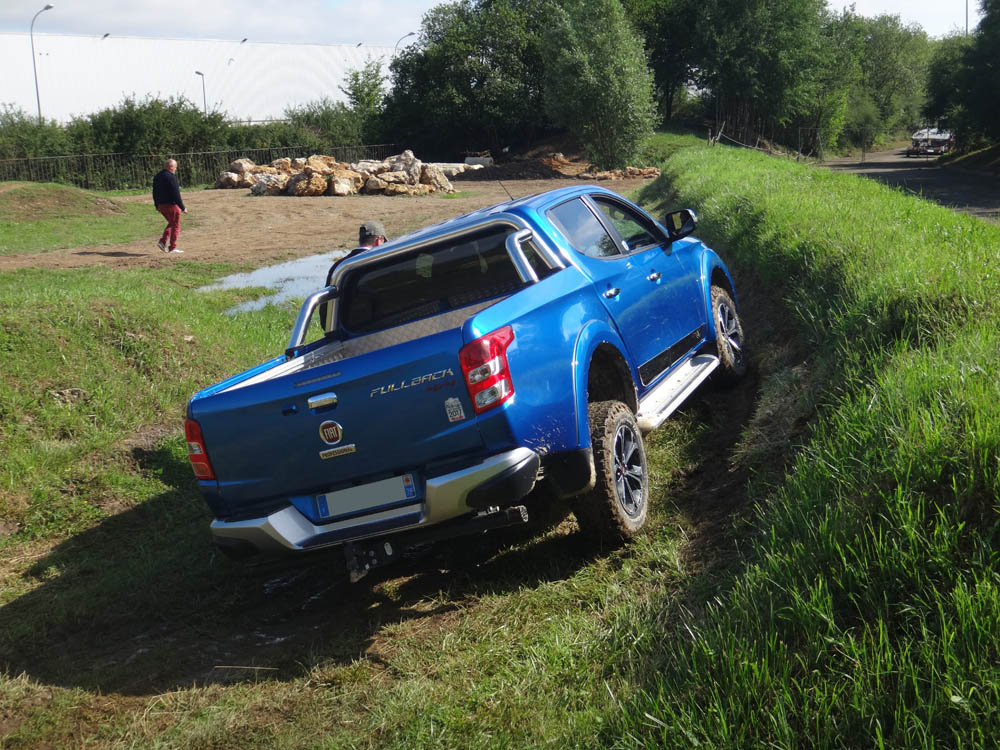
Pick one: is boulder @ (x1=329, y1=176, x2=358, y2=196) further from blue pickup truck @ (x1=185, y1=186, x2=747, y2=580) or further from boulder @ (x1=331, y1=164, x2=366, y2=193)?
blue pickup truck @ (x1=185, y1=186, x2=747, y2=580)

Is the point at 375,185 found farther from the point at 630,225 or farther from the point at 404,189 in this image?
the point at 630,225

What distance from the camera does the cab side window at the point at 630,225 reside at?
6293mm

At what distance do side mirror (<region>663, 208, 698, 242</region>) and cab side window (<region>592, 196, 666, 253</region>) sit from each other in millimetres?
93

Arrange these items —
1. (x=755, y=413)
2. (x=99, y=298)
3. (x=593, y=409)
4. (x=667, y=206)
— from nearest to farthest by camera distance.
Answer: (x=593, y=409) → (x=755, y=413) → (x=99, y=298) → (x=667, y=206)

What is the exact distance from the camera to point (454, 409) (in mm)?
4113

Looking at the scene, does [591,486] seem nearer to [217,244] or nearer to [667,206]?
[667,206]

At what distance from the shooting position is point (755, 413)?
612 centimetres

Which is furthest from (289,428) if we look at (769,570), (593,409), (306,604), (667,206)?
(667,206)

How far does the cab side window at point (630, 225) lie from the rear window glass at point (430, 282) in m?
1.16

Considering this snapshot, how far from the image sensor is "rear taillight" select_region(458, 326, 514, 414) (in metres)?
4.06

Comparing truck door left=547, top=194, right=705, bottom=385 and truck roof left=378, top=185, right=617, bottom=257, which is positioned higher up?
truck roof left=378, top=185, right=617, bottom=257

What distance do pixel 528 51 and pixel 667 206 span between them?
44.1 metres

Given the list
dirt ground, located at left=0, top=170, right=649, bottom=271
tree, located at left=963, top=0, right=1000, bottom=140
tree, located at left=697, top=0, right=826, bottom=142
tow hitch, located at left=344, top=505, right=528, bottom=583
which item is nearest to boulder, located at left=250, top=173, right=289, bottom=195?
dirt ground, located at left=0, top=170, right=649, bottom=271

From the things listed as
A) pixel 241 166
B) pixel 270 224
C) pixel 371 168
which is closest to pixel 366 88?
pixel 241 166
